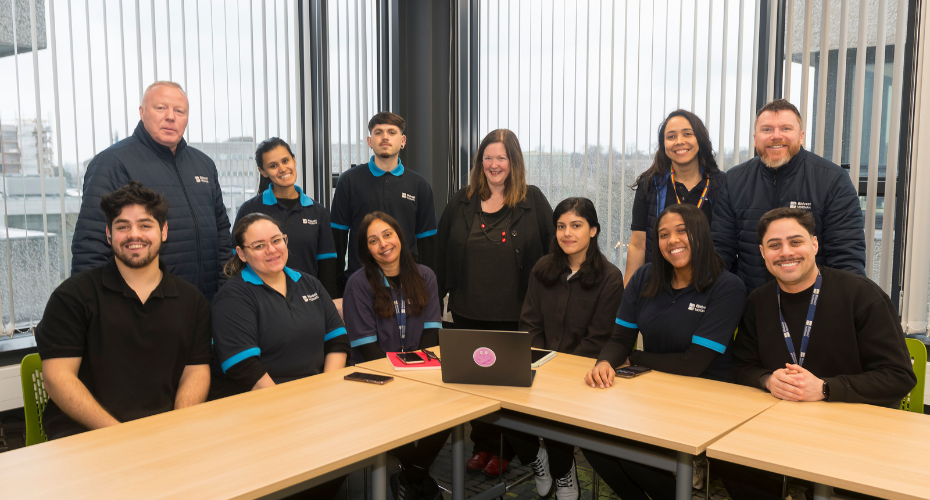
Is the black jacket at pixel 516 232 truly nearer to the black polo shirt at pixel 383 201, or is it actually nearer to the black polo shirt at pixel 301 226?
the black polo shirt at pixel 383 201

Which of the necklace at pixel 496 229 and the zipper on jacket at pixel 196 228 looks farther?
the necklace at pixel 496 229

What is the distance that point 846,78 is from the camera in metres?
3.27

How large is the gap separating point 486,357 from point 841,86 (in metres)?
2.34

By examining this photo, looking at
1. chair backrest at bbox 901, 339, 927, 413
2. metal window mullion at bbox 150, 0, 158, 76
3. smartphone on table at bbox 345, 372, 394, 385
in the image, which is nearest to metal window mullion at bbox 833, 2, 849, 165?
chair backrest at bbox 901, 339, 927, 413

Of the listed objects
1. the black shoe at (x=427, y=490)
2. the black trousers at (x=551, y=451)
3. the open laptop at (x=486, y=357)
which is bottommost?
the black shoe at (x=427, y=490)

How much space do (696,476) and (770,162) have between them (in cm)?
149

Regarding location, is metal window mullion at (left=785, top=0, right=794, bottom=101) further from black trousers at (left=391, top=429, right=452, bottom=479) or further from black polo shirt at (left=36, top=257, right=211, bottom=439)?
black polo shirt at (left=36, top=257, right=211, bottom=439)

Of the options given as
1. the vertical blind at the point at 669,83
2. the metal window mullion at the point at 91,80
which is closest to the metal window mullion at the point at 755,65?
the vertical blind at the point at 669,83

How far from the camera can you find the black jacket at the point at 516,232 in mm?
3424

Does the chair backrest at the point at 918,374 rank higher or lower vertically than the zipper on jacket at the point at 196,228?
lower

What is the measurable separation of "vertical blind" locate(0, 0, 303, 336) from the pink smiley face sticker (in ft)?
7.27

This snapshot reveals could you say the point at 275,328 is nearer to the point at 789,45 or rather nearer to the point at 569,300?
the point at 569,300

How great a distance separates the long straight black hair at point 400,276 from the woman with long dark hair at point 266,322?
278mm

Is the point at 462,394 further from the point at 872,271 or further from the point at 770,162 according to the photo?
the point at 872,271
